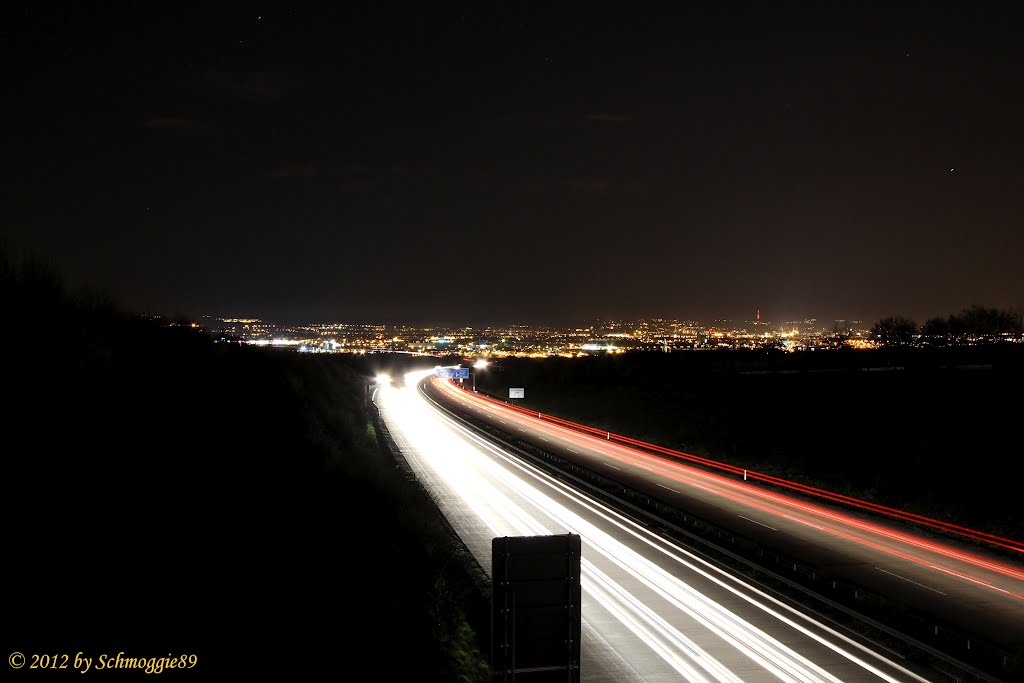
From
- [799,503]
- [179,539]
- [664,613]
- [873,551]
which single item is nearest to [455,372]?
[799,503]

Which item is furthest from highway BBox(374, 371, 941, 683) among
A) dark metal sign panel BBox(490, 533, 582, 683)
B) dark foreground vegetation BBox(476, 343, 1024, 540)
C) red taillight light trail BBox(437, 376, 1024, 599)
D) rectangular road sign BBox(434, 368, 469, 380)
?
rectangular road sign BBox(434, 368, 469, 380)

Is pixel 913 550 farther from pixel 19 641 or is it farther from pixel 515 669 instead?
pixel 19 641

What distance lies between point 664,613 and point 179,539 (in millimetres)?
9053

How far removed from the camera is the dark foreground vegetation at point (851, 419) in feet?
91.8

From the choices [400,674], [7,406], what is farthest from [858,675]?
[7,406]

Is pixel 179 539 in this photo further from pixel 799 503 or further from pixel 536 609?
pixel 799 503

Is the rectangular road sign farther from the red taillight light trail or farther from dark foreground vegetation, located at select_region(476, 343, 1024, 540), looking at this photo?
the red taillight light trail

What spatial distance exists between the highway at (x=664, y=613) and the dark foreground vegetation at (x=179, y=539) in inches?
99.3

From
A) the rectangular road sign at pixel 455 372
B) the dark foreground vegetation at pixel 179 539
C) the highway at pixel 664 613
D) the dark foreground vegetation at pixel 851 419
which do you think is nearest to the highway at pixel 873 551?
the highway at pixel 664 613

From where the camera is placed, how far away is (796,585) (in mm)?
15148

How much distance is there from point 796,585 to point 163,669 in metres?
12.2

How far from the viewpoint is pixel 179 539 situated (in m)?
9.51

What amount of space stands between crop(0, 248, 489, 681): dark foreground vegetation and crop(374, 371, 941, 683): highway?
2.52 m

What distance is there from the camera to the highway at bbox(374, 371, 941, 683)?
11.5m
